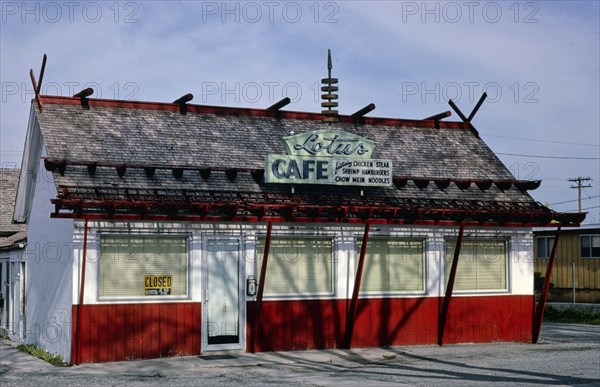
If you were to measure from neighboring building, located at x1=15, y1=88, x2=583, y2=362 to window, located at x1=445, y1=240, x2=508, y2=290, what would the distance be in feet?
0.13

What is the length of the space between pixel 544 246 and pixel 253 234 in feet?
83.8

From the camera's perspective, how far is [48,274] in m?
20.7

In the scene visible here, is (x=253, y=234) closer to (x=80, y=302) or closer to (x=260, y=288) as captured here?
(x=260, y=288)

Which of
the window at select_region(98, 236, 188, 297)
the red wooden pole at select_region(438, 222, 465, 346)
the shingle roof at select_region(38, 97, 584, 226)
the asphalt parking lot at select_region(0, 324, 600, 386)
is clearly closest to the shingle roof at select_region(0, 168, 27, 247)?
the shingle roof at select_region(38, 97, 584, 226)

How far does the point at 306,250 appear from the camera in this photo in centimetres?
2100

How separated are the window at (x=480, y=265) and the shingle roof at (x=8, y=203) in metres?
16.4

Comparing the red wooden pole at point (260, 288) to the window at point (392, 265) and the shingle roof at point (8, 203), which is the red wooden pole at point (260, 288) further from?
the shingle roof at point (8, 203)

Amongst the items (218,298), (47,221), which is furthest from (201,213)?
(47,221)

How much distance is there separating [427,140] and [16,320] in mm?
12509

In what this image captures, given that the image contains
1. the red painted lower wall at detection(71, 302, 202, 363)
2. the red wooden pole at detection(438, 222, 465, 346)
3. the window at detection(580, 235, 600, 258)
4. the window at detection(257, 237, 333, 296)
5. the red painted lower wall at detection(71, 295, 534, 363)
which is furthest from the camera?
the window at detection(580, 235, 600, 258)

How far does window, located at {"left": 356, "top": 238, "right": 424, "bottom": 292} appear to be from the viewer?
70.8 feet

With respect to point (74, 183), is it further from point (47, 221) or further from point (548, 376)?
point (548, 376)

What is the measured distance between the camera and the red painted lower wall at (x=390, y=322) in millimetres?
20484

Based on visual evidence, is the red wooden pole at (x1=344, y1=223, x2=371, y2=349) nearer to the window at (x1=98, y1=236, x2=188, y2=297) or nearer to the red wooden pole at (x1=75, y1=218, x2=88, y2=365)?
the window at (x1=98, y1=236, x2=188, y2=297)
